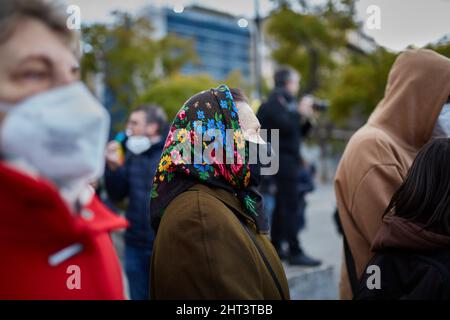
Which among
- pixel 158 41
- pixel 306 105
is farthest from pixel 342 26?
pixel 306 105

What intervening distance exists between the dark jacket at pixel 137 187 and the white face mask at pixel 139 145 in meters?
0.03

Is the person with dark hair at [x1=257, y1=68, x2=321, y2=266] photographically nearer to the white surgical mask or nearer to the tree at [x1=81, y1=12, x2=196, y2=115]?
the white surgical mask

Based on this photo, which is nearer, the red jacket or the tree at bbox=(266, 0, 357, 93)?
the red jacket

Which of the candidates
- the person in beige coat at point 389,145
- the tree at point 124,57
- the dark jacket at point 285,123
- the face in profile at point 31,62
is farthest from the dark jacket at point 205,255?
the tree at point 124,57

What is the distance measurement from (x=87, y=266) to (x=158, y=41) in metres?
12.9

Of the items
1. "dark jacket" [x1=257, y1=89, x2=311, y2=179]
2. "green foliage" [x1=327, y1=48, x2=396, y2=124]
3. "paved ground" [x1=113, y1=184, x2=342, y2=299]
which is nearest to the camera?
"paved ground" [x1=113, y1=184, x2=342, y2=299]

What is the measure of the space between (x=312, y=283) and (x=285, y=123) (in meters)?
1.53

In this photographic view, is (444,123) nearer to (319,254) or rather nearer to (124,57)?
(319,254)

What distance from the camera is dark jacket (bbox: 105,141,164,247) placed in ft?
12.4

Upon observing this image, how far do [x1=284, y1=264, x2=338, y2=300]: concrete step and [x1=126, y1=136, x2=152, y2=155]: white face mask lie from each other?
5.33ft

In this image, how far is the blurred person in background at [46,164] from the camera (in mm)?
1030

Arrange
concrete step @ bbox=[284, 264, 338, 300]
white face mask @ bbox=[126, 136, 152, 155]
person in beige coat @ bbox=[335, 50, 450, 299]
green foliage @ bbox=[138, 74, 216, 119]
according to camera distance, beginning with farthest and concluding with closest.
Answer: green foliage @ bbox=[138, 74, 216, 119], concrete step @ bbox=[284, 264, 338, 300], white face mask @ bbox=[126, 136, 152, 155], person in beige coat @ bbox=[335, 50, 450, 299]

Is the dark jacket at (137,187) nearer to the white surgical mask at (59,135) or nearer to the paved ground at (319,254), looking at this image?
the paved ground at (319,254)

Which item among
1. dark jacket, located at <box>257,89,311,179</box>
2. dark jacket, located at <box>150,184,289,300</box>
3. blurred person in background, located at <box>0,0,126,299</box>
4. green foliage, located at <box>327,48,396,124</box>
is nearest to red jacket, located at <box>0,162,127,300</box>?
blurred person in background, located at <box>0,0,126,299</box>
